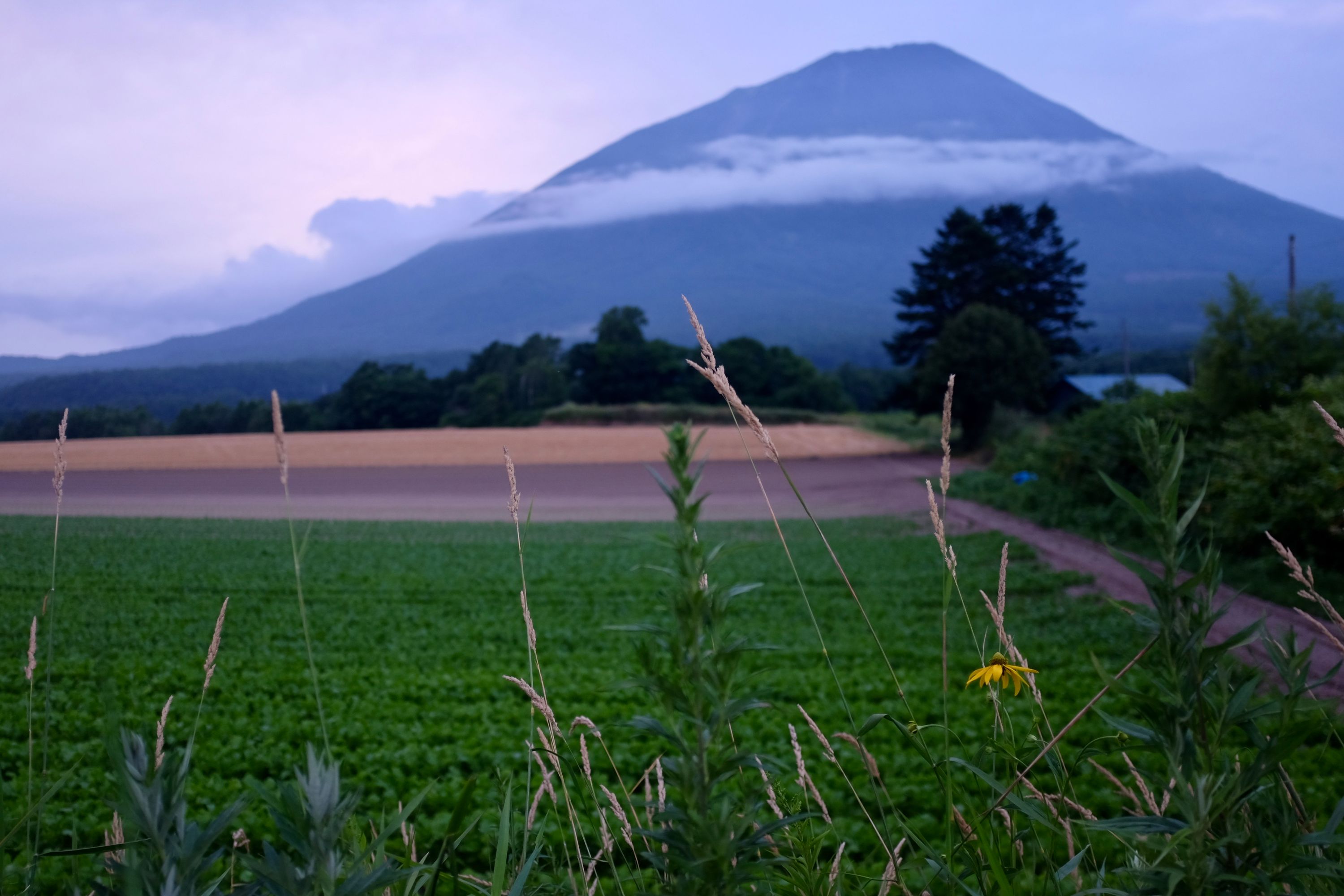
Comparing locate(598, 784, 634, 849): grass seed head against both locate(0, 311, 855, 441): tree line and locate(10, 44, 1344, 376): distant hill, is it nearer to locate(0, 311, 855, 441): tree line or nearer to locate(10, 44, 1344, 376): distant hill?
locate(0, 311, 855, 441): tree line

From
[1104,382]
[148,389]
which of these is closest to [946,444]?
[148,389]

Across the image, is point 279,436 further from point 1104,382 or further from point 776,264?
point 776,264

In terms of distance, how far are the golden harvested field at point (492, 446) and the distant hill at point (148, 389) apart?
2.50 ft

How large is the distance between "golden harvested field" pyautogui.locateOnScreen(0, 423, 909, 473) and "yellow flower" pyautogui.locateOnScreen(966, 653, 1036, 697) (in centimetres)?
952

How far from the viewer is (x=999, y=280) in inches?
1609

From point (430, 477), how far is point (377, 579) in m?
18.0

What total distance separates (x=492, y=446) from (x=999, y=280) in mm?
25506

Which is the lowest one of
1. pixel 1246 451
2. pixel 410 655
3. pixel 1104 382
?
pixel 410 655

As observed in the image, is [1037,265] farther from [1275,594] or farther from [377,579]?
[377,579]

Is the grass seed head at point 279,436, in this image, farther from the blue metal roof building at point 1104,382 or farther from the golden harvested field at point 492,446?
the blue metal roof building at point 1104,382

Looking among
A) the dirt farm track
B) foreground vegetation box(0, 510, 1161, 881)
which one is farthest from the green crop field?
the dirt farm track

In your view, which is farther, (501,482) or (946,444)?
(501,482)

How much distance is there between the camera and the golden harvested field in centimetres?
1164

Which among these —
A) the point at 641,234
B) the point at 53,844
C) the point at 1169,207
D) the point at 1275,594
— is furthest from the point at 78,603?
the point at 1169,207
